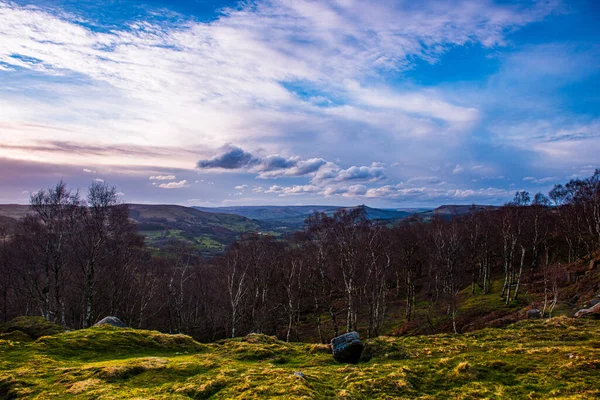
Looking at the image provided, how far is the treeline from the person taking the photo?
1405 inches

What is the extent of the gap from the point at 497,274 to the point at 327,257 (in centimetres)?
5369

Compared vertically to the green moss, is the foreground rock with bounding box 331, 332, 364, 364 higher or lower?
higher

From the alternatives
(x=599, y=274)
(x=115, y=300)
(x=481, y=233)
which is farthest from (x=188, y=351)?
(x=481, y=233)

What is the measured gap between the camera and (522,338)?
18.6 m

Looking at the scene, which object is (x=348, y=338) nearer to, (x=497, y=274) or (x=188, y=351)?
(x=188, y=351)

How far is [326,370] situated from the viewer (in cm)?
1464

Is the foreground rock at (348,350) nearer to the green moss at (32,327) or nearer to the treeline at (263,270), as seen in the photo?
the treeline at (263,270)

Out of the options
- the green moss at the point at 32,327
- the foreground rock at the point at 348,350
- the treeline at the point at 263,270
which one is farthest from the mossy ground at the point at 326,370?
the treeline at the point at 263,270

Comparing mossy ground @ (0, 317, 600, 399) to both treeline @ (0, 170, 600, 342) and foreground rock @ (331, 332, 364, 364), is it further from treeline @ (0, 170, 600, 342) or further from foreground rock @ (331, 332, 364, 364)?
treeline @ (0, 170, 600, 342)

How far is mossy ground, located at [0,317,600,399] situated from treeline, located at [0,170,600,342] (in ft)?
58.4

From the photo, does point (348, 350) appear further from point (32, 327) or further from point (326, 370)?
point (32, 327)

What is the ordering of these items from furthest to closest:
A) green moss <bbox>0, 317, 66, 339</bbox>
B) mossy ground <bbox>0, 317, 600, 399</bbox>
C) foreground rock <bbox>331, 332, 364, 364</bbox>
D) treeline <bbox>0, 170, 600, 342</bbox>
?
treeline <bbox>0, 170, 600, 342</bbox> → green moss <bbox>0, 317, 66, 339</bbox> → foreground rock <bbox>331, 332, 364, 364</bbox> → mossy ground <bbox>0, 317, 600, 399</bbox>

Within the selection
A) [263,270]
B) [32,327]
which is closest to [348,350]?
[32,327]

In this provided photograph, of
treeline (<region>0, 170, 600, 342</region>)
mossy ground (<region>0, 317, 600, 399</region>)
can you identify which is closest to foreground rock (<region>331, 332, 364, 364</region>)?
mossy ground (<region>0, 317, 600, 399</region>)
